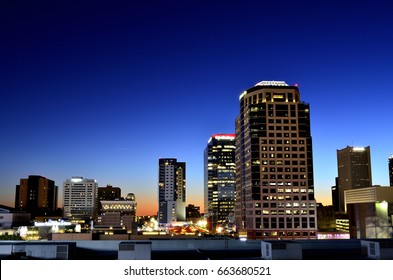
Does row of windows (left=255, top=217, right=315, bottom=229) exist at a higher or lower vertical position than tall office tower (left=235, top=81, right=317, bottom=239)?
lower

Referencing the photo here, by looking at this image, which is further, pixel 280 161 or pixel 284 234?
pixel 280 161

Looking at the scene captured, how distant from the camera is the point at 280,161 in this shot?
11081cm

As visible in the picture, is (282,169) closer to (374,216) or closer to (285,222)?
(285,222)

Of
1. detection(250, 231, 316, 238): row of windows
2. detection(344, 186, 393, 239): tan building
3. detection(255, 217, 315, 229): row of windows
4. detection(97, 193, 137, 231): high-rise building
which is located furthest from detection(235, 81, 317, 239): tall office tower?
detection(97, 193, 137, 231): high-rise building

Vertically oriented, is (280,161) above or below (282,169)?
above

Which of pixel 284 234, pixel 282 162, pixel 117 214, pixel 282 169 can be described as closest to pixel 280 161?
pixel 282 162

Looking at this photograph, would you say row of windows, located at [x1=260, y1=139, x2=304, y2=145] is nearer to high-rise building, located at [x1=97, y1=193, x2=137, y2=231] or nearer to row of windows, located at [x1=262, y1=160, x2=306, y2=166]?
row of windows, located at [x1=262, y1=160, x2=306, y2=166]

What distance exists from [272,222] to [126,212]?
97077 mm

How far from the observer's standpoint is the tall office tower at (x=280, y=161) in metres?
108

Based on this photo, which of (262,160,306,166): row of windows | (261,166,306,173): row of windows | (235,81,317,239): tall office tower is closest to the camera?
(235,81,317,239): tall office tower

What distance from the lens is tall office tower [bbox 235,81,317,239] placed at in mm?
107875
